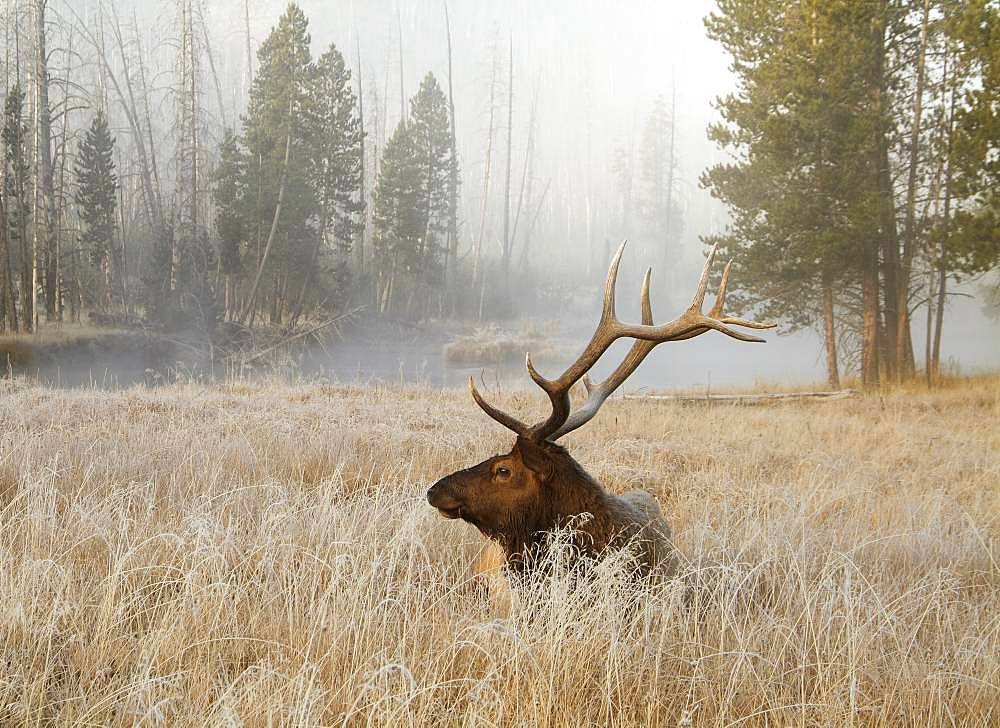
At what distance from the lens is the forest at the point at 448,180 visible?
923cm

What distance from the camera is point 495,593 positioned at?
203cm

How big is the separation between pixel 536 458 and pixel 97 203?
14265mm

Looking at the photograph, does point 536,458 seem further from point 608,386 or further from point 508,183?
point 508,183

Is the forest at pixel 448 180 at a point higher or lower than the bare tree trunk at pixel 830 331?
higher

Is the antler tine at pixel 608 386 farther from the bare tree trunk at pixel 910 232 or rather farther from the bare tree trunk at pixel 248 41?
the bare tree trunk at pixel 248 41

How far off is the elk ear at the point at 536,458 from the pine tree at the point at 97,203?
1339 centimetres

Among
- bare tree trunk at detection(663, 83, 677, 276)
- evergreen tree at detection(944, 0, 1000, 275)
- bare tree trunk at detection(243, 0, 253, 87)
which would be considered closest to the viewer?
evergreen tree at detection(944, 0, 1000, 275)

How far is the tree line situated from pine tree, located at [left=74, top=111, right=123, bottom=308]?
37.4 feet

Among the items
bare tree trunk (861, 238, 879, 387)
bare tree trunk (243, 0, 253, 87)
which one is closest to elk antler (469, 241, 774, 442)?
bare tree trunk (861, 238, 879, 387)

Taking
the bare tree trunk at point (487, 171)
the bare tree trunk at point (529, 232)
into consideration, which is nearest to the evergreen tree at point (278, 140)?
the bare tree trunk at point (487, 171)

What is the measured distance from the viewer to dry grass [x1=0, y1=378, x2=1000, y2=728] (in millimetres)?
1412

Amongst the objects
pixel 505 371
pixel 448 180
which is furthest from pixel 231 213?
pixel 505 371

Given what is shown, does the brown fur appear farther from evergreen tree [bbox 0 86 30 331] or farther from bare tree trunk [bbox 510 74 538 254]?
bare tree trunk [bbox 510 74 538 254]

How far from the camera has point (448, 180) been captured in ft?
58.1
